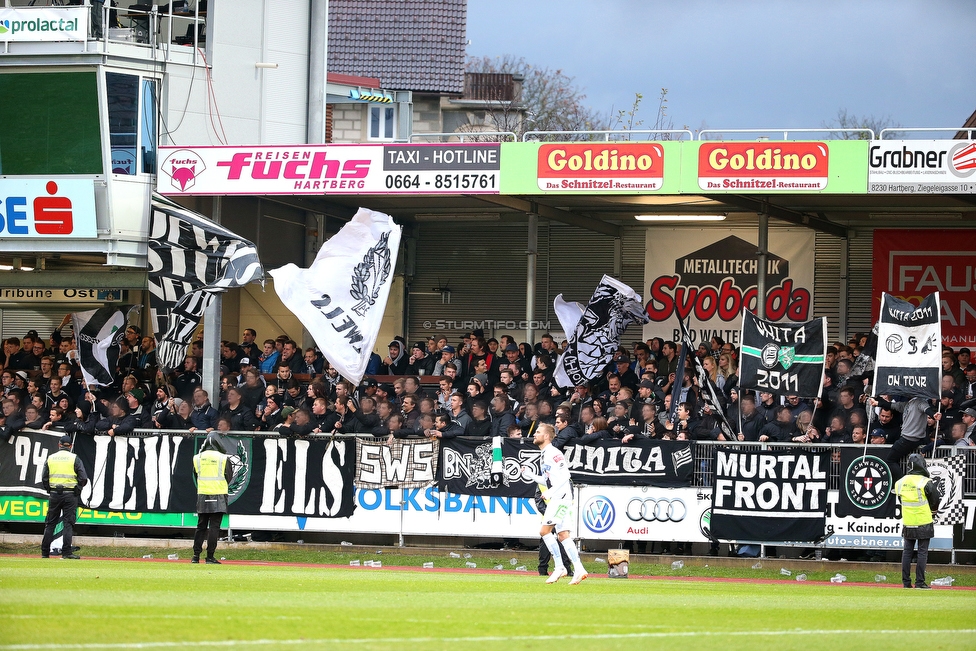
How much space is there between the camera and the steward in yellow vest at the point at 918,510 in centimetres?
1534

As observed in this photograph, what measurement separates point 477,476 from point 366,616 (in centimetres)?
884

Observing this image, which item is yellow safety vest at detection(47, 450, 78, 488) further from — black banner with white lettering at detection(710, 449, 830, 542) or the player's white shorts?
black banner with white lettering at detection(710, 449, 830, 542)

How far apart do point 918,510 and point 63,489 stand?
1174 centimetres

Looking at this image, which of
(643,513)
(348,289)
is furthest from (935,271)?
(348,289)

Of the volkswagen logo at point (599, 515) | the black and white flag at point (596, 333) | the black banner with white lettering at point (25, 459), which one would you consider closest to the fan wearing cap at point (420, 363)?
the black and white flag at point (596, 333)

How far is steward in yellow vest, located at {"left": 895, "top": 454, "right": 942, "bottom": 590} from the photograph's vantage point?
15344mm

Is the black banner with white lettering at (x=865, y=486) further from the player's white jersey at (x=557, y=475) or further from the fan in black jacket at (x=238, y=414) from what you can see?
the fan in black jacket at (x=238, y=414)

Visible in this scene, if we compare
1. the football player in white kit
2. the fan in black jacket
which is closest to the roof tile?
the fan in black jacket

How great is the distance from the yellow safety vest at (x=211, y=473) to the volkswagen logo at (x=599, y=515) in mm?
5336

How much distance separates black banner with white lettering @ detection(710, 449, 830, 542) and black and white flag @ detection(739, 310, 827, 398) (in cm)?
107

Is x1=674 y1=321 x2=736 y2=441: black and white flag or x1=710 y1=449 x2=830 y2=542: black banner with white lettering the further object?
x1=674 y1=321 x2=736 y2=441: black and white flag

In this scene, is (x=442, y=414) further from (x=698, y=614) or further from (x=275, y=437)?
(x=698, y=614)

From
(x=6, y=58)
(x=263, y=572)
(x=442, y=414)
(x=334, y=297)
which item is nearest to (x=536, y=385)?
(x=442, y=414)

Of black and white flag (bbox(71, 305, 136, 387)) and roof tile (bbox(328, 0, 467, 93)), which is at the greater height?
roof tile (bbox(328, 0, 467, 93))
